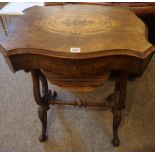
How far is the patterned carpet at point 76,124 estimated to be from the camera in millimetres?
1211

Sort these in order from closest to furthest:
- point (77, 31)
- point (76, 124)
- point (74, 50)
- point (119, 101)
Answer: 1. point (74, 50)
2. point (77, 31)
3. point (119, 101)
4. point (76, 124)

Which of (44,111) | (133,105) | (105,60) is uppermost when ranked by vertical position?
(105,60)

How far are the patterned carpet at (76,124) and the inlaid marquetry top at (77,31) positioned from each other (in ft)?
2.25

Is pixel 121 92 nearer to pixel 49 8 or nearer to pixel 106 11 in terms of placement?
pixel 106 11

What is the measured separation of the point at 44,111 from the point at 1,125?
1.28 feet

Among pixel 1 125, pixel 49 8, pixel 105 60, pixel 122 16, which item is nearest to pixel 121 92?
pixel 105 60

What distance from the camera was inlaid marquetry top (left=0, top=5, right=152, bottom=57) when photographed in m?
0.81

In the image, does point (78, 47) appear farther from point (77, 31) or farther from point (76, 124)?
point (76, 124)

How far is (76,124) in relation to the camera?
53.1 inches

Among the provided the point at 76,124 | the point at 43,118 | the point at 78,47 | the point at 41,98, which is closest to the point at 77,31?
the point at 78,47

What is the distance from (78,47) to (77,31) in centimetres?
18

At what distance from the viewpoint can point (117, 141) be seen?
1198mm

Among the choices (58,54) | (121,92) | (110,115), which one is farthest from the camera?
(110,115)

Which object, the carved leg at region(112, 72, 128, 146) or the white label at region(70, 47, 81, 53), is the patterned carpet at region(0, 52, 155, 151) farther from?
the white label at region(70, 47, 81, 53)
